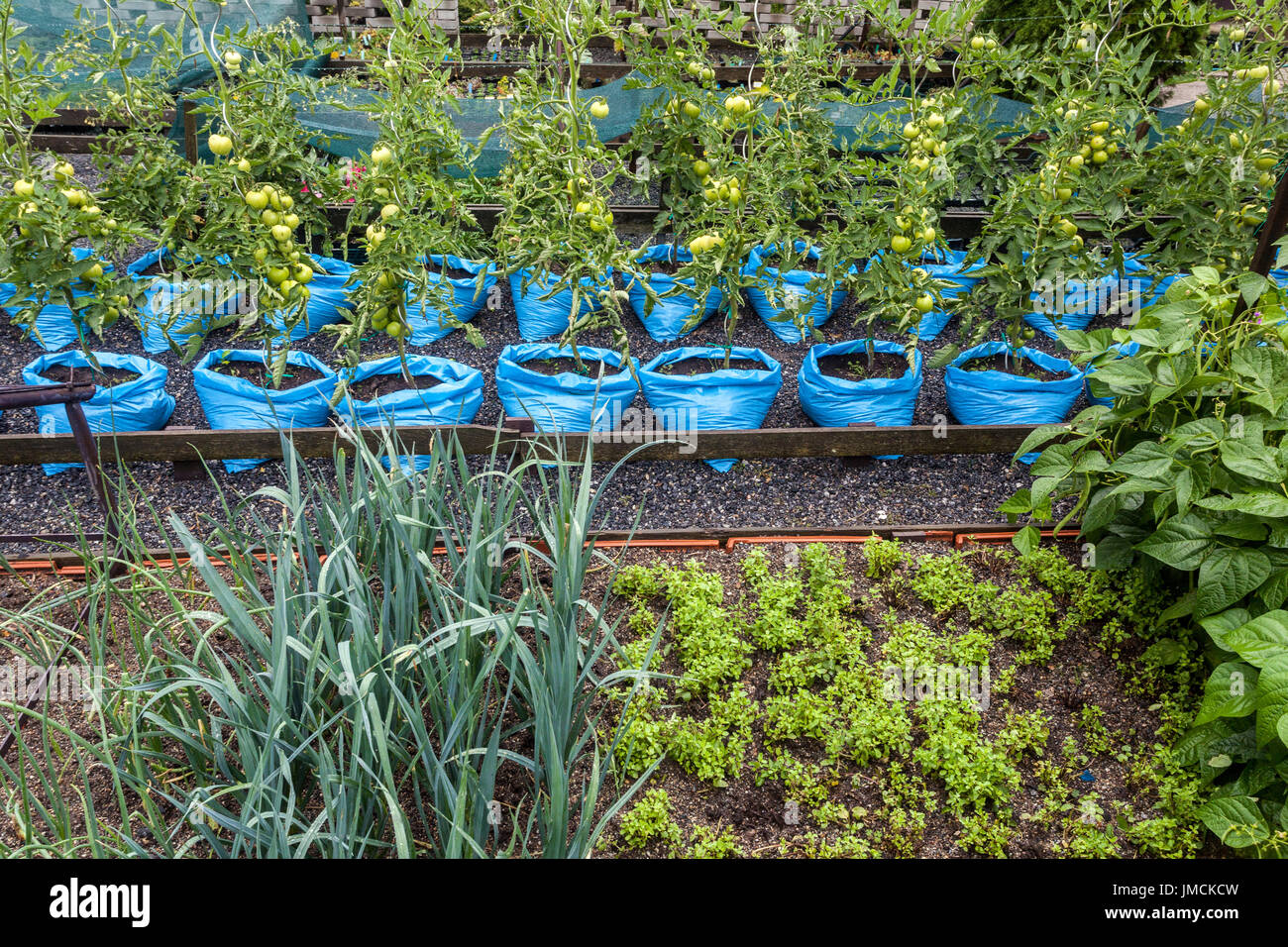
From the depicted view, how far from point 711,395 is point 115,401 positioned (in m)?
2.37

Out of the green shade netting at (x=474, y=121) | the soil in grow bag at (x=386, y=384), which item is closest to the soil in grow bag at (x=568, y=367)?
the soil in grow bag at (x=386, y=384)

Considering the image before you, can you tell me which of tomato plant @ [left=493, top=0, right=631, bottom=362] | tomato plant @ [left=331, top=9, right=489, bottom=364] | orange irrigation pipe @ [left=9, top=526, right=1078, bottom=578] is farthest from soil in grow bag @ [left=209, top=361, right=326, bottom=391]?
orange irrigation pipe @ [left=9, top=526, right=1078, bottom=578]

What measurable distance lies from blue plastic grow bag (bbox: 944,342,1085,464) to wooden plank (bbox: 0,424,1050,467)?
0.33 m

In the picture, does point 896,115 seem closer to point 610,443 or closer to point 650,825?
point 610,443

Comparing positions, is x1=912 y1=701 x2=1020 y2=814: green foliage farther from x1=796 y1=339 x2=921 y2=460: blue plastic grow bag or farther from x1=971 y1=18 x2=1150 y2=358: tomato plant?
x1=971 y1=18 x2=1150 y2=358: tomato plant

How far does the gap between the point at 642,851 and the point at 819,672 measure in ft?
2.16

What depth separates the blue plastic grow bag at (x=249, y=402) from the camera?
331 centimetres

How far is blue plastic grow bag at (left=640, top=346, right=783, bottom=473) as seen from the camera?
3.41 meters

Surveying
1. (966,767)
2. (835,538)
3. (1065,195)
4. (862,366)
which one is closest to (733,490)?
(835,538)

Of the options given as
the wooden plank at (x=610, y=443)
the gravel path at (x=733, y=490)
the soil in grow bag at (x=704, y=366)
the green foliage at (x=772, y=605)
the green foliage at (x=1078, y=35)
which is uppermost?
the green foliage at (x=1078, y=35)

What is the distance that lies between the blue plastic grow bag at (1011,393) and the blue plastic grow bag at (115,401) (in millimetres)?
3291

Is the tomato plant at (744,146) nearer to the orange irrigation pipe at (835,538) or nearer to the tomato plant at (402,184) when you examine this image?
the tomato plant at (402,184)

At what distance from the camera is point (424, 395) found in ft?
10.9
